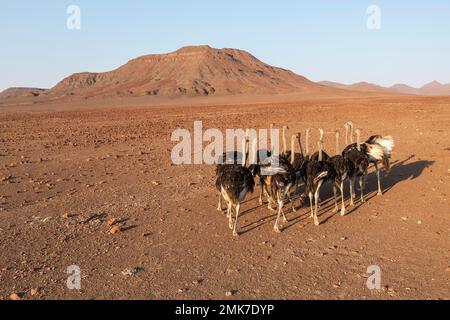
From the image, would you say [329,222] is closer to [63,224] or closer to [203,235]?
[203,235]

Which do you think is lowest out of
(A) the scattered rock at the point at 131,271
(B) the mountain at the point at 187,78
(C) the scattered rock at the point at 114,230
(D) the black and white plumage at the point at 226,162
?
(A) the scattered rock at the point at 131,271

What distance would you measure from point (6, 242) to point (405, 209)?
9059 millimetres

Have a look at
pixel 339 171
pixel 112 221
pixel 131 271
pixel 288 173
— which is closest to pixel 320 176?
pixel 288 173

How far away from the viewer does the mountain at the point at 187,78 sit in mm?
134125

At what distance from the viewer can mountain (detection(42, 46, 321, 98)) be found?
134 m

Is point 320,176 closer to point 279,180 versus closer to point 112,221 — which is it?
point 279,180

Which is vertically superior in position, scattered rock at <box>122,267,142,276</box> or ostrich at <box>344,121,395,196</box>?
ostrich at <box>344,121,395,196</box>

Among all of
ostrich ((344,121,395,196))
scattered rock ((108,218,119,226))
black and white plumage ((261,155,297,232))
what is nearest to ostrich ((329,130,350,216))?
black and white plumage ((261,155,297,232))

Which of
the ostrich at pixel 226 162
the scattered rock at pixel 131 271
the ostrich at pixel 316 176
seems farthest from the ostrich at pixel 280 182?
the scattered rock at pixel 131 271

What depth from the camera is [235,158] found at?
11422 mm

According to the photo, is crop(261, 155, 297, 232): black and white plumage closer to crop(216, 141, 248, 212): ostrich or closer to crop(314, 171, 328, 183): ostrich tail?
crop(314, 171, 328, 183): ostrich tail

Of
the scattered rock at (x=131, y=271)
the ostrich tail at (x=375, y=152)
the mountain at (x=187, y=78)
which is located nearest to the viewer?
the scattered rock at (x=131, y=271)

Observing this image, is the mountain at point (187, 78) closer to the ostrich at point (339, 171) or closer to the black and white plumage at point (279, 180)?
the ostrich at point (339, 171)
